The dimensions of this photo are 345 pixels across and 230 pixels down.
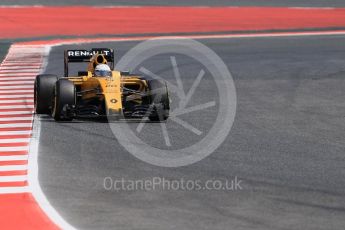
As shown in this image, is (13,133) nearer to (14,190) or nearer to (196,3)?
A: (14,190)

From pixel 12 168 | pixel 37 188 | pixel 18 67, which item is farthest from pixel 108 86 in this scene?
pixel 18 67

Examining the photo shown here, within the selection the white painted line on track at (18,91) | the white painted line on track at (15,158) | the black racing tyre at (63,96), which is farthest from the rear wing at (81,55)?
the white painted line on track at (15,158)

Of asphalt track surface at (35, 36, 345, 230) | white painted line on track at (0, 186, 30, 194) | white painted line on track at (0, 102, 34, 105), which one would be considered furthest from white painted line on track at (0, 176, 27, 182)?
white painted line on track at (0, 102, 34, 105)

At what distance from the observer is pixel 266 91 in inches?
1039

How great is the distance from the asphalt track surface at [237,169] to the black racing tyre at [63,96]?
1.00 feet

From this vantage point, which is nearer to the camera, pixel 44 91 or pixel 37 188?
pixel 37 188

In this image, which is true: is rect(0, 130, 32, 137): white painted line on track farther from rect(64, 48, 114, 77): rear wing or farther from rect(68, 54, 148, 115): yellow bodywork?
rect(64, 48, 114, 77): rear wing

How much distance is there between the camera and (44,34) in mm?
44062

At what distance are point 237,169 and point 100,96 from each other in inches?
213

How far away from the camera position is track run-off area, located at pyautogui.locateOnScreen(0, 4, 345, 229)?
14203 millimetres

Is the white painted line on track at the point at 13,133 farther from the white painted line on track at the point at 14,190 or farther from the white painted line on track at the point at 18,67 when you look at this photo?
the white painted line on track at the point at 18,67

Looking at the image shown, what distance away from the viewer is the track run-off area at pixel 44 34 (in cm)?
1420

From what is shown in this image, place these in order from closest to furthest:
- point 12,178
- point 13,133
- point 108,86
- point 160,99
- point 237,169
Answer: point 12,178 → point 237,169 → point 13,133 → point 108,86 → point 160,99

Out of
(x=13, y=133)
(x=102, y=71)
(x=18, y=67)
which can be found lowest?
(x=13, y=133)
